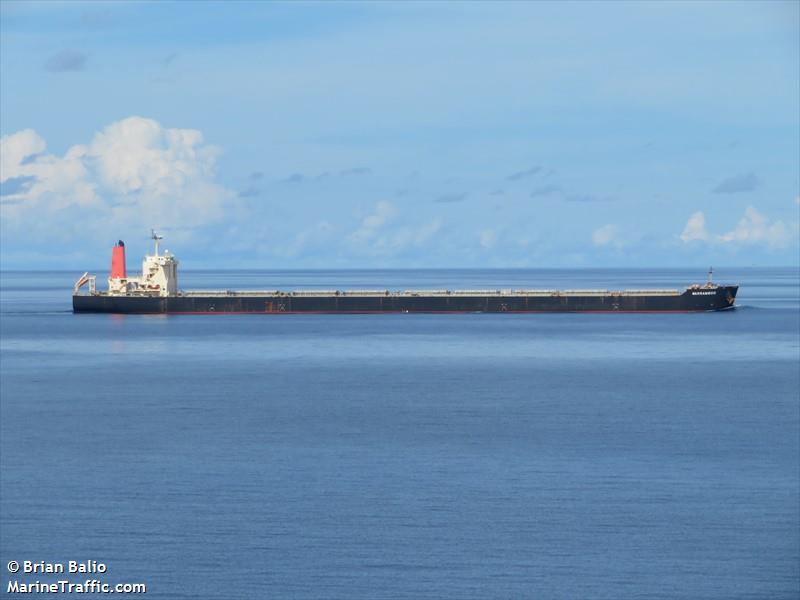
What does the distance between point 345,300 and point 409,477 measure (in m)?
84.2

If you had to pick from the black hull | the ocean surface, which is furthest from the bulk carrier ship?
the ocean surface

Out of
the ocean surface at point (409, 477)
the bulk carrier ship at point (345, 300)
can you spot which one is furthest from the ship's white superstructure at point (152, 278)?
the ocean surface at point (409, 477)

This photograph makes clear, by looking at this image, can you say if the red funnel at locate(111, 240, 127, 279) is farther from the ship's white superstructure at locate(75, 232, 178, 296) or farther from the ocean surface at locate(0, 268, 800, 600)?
the ocean surface at locate(0, 268, 800, 600)

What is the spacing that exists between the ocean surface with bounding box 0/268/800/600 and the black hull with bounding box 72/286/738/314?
3744 centimetres

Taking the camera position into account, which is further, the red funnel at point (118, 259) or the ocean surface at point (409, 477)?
the red funnel at point (118, 259)

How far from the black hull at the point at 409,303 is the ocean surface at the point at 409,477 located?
123 ft

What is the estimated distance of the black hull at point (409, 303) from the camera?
387ft

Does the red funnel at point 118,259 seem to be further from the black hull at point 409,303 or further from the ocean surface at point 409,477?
the ocean surface at point 409,477

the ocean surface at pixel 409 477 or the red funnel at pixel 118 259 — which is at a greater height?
the red funnel at pixel 118 259

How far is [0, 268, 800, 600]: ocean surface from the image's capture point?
96.8 feet

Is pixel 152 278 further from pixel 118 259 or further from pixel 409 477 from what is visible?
pixel 409 477

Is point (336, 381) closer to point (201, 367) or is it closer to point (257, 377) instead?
point (257, 377)

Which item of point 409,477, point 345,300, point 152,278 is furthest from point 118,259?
point 409,477

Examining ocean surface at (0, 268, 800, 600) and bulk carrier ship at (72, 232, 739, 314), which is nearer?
ocean surface at (0, 268, 800, 600)
